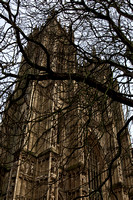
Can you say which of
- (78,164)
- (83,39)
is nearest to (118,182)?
(78,164)

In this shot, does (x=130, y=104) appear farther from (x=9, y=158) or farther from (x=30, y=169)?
(x=9, y=158)

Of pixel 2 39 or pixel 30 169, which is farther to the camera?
pixel 30 169

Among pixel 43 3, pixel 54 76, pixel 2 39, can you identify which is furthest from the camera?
pixel 43 3

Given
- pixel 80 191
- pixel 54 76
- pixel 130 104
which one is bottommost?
pixel 80 191

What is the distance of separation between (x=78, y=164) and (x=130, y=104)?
6.35m

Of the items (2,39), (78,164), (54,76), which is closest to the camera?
(54,76)

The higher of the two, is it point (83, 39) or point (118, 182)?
point (83, 39)

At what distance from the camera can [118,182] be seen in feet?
36.8

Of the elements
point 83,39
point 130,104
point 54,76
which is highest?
point 83,39

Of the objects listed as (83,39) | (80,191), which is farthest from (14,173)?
(83,39)

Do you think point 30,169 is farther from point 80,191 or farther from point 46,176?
point 80,191

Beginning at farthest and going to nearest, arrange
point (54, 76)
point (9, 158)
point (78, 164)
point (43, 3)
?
point (9, 158)
point (78, 164)
point (43, 3)
point (54, 76)

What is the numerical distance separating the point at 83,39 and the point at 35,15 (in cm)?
108

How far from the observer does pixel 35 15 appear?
457 centimetres
